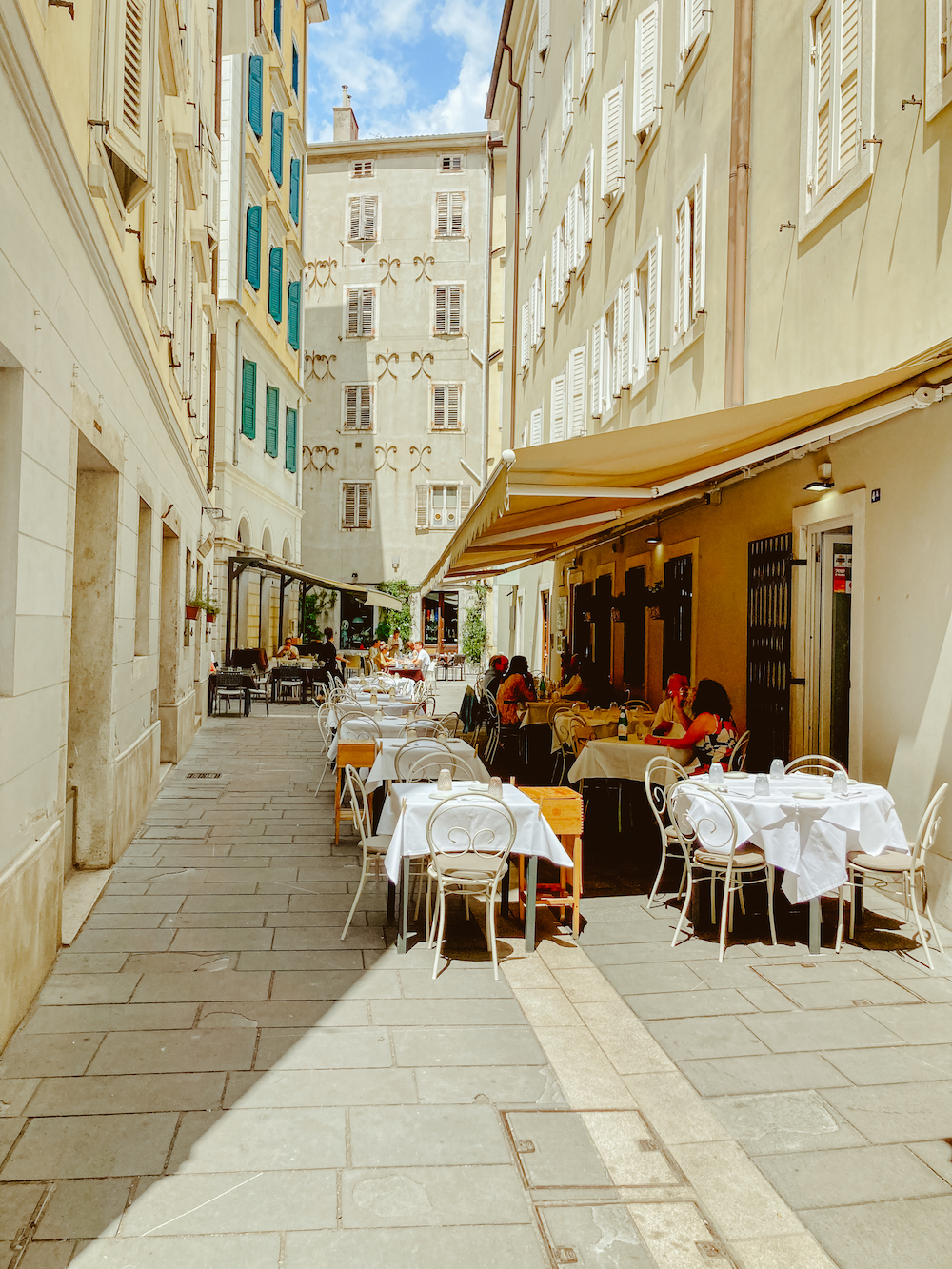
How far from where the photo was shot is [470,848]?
5059mm

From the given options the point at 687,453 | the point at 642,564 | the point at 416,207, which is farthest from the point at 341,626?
the point at 687,453

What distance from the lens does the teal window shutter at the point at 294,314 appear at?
79.1ft

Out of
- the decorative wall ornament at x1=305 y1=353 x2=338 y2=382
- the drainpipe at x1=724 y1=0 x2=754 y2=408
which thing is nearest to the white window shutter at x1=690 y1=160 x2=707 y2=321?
the drainpipe at x1=724 y1=0 x2=754 y2=408

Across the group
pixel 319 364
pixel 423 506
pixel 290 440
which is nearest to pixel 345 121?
pixel 319 364

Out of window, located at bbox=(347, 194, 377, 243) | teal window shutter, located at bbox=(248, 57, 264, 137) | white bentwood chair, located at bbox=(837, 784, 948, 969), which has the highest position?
window, located at bbox=(347, 194, 377, 243)

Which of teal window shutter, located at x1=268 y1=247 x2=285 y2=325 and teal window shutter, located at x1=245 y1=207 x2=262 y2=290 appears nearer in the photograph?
teal window shutter, located at x1=245 y1=207 x2=262 y2=290

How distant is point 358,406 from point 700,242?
24157 millimetres

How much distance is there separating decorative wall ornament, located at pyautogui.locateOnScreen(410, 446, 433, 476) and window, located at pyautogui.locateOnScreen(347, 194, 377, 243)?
713 centimetres

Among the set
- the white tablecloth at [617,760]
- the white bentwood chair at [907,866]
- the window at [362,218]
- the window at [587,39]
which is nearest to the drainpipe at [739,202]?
the white tablecloth at [617,760]

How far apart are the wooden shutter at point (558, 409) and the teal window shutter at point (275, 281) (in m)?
8.32

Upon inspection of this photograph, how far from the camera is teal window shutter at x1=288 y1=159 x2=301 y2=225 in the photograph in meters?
23.8

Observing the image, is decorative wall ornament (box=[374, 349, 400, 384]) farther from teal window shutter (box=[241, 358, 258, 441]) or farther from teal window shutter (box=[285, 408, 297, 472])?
teal window shutter (box=[241, 358, 258, 441])

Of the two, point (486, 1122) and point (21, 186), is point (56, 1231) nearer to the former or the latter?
point (486, 1122)

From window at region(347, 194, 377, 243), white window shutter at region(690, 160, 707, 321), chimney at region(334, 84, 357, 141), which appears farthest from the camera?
chimney at region(334, 84, 357, 141)
